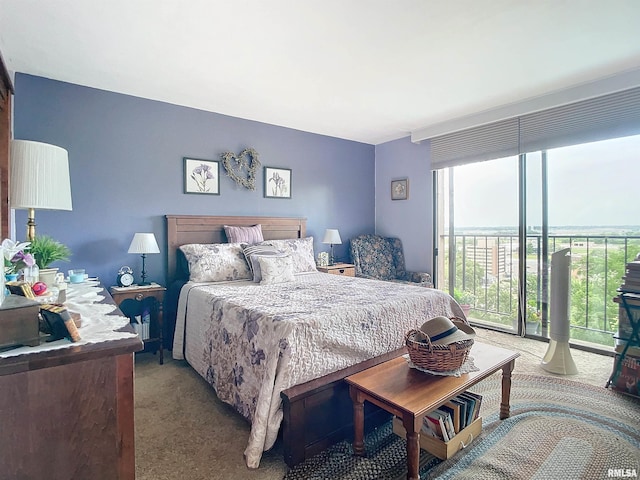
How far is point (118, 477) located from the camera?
3.24 feet

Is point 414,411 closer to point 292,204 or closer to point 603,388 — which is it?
point 603,388

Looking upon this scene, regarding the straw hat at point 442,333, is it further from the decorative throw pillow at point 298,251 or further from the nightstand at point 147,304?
the nightstand at point 147,304

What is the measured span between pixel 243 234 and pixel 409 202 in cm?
243

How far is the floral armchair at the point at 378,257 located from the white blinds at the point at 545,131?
4.19 ft

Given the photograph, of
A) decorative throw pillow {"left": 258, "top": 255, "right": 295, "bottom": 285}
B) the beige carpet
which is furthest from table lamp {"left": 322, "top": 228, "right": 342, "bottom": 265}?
the beige carpet

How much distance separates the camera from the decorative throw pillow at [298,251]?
376 centimetres

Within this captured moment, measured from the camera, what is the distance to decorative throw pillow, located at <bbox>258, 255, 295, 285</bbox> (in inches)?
122

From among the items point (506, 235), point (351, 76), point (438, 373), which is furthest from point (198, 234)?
point (506, 235)

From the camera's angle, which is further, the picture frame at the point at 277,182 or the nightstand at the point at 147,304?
the picture frame at the point at 277,182

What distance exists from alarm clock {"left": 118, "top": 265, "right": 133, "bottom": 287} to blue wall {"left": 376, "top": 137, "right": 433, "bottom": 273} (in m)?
3.48

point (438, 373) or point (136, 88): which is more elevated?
point (136, 88)

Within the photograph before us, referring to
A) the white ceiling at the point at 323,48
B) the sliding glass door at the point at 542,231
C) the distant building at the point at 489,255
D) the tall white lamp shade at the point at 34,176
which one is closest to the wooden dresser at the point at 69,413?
the tall white lamp shade at the point at 34,176

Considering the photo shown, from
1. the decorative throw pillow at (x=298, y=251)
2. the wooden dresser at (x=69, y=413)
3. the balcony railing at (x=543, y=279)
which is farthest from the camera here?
the decorative throw pillow at (x=298, y=251)

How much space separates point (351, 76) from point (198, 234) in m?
2.20
